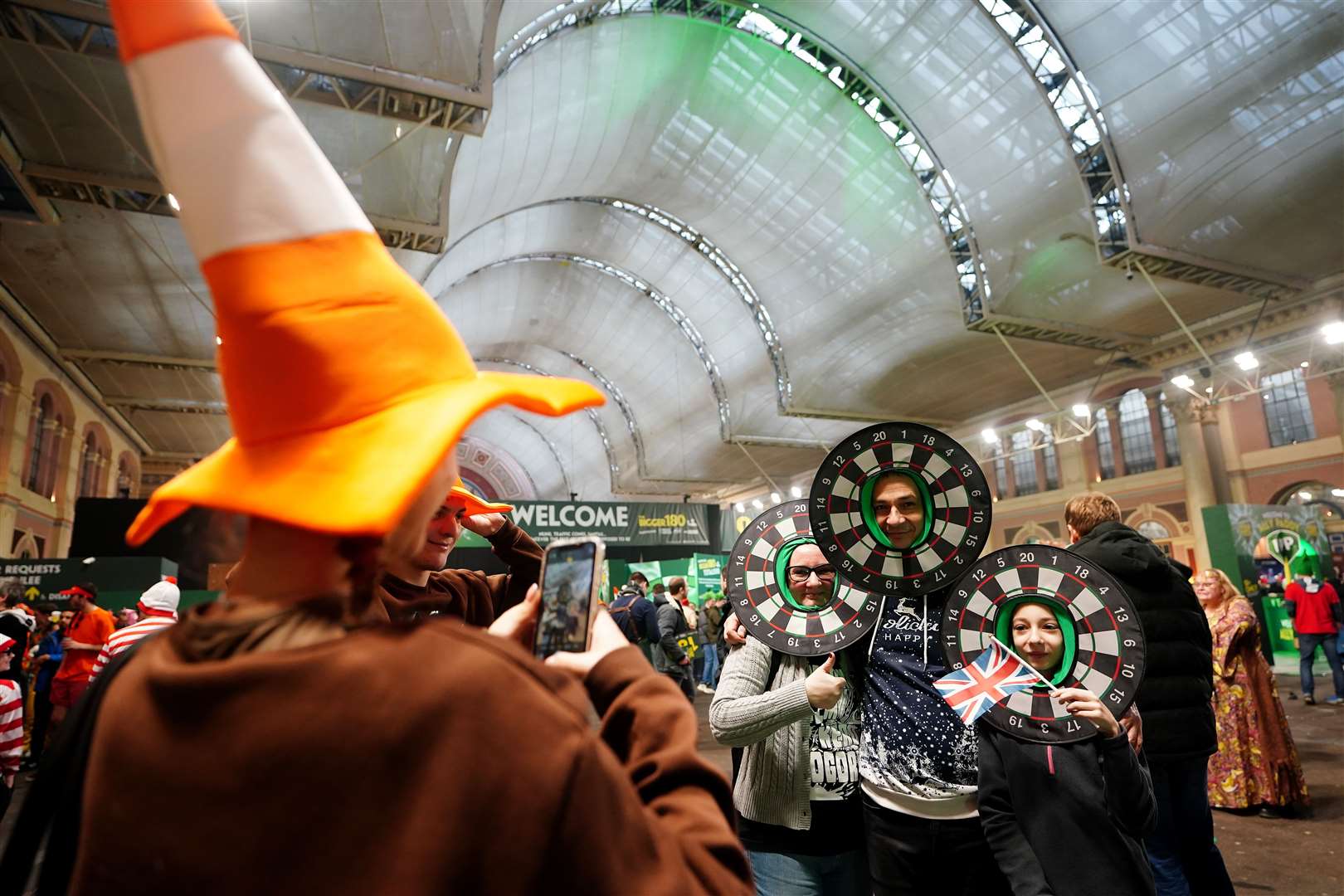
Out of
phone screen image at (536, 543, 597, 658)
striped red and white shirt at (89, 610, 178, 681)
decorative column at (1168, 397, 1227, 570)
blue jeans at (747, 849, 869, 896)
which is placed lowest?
blue jeans at (747, 849, 869, 896)

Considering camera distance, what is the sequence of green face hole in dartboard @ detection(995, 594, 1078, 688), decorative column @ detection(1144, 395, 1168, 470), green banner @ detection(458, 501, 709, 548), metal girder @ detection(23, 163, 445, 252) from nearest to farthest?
green face hole in dartboard @ detection(995, 594, 1078, 688)
metal girder @ detection(23, 163, 445, 252)
green banner @ detection(458, 501, 709, 548)
decorative column @ detection(1144, 395, 1168, 470)

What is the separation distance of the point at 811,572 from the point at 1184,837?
235 centimetres

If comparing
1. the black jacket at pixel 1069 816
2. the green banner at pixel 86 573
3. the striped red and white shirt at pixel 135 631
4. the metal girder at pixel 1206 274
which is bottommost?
the black jacket at pixel 1069 816

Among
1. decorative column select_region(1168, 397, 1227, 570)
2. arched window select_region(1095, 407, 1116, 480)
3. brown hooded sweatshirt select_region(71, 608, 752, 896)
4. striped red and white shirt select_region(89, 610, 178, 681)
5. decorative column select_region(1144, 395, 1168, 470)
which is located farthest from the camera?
arched window select_region(1095, 407, 1116, 480)

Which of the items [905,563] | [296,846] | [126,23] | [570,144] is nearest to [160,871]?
[296,846]

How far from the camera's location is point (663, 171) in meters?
16.5

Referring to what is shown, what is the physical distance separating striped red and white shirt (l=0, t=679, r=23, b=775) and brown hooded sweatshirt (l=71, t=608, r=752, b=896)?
12.4ft

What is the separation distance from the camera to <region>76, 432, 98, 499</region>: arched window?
692 inches

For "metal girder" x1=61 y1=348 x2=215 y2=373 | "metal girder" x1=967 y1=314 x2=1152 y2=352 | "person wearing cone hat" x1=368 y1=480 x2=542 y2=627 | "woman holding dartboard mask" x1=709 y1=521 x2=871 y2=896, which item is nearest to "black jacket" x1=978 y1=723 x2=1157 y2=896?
"woman holding dartboard mask" x1=709 y1=521 x2=871 y2=896

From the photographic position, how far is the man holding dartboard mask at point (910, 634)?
6.87ft

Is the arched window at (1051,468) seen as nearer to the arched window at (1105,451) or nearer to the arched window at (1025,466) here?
the arched window at (1025,466)

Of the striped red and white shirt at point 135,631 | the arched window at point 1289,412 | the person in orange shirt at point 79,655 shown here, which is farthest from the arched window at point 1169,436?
the person in orange shirt at point 79,655

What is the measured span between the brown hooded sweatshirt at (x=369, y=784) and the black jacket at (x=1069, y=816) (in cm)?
174

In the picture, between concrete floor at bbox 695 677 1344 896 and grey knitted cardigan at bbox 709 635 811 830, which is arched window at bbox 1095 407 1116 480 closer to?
concrete floor at bbox 695 677 1344 896
